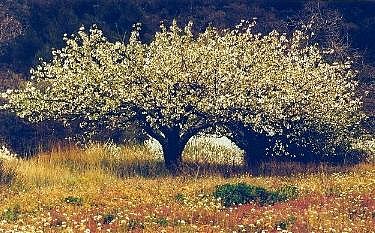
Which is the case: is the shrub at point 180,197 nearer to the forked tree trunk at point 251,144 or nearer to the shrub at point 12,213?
the shrub at point 12,213

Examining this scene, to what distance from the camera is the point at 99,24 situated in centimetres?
4472

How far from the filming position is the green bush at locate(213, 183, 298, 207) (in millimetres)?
16656

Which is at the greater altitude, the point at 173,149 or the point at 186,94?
the point at 186,94

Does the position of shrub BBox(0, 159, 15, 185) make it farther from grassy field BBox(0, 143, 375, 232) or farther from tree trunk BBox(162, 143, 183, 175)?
tree trunk BBox(162, 143, 183, 175)

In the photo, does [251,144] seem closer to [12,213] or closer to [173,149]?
[173,149]

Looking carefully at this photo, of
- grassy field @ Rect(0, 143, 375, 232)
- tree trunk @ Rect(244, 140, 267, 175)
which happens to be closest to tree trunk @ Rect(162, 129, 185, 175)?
grassy field @ Rect(0, 143, 375, 232)

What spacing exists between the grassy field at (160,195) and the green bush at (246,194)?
0.24 metres

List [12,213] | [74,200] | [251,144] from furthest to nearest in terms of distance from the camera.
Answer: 1. [251,144]
2. [74,200]
3. [12,213]

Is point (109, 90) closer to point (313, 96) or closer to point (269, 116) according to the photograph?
point (269, 116)

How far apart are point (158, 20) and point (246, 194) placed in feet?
123

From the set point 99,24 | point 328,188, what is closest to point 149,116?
point 328,188

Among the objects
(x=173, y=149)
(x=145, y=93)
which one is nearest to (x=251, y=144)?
(x=173, y=149)

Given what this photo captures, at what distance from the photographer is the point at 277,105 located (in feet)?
76.3

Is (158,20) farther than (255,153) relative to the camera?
Yes
